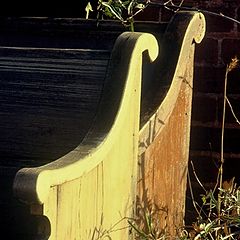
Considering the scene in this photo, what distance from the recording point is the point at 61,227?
4.77 ft

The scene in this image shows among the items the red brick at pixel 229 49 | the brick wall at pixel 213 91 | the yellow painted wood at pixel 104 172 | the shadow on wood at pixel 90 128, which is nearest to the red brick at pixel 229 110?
the brick wall at pixel 213 91

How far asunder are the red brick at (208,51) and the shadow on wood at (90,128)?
680mm

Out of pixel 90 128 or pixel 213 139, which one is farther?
pixel 213 139

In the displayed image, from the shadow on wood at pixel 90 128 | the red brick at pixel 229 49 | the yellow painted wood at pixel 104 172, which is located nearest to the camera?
the yellow painted wood at pixel 104 172

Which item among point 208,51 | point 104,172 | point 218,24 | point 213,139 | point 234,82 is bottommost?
point 213,139

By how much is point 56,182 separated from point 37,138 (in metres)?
0.42

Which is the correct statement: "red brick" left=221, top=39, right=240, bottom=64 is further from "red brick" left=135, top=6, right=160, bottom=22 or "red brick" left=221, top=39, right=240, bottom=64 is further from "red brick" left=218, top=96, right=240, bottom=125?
"red brick" left=135, top=6, right=160, bottom=22

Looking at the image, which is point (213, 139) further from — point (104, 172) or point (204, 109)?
point (104, 172)

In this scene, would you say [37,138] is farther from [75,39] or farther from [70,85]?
[75,39]

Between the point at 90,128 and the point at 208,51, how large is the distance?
1.29 m

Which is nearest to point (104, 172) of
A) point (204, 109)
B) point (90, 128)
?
point (90, 128)

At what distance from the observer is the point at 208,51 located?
2842 mm

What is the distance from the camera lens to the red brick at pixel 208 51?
283cm

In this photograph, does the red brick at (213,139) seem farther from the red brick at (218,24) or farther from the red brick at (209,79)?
the red brick at (218,24)
